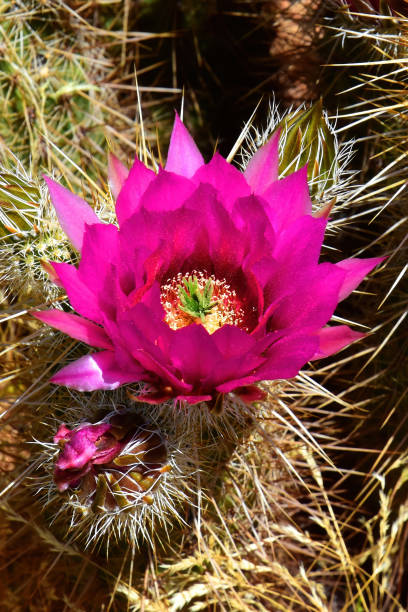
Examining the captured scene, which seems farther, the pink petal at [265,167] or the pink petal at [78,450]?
the pink petal at [265,167]

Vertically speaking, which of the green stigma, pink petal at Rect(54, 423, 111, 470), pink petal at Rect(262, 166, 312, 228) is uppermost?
pink petal at Rect(262, 166, 312, 228)

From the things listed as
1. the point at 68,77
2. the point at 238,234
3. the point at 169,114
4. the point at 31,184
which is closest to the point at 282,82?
the point at 169,114

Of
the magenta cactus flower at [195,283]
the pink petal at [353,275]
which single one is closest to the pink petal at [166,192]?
the magenta cactus flower at [195,283]

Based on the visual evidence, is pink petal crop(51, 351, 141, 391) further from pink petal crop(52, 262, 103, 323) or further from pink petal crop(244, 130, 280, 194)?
pink petal crop(244, 130, 280, 194)

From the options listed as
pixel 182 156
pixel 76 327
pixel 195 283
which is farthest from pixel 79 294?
pixel 182 156

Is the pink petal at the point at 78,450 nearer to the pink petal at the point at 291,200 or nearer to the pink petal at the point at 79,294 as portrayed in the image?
the pink petal at the point at 79,294

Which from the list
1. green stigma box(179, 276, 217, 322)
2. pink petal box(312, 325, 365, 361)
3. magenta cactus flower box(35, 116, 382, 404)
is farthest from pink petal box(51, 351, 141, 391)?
pink petal box(312, 325, 365, 361)

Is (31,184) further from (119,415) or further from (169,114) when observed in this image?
(169,114)
